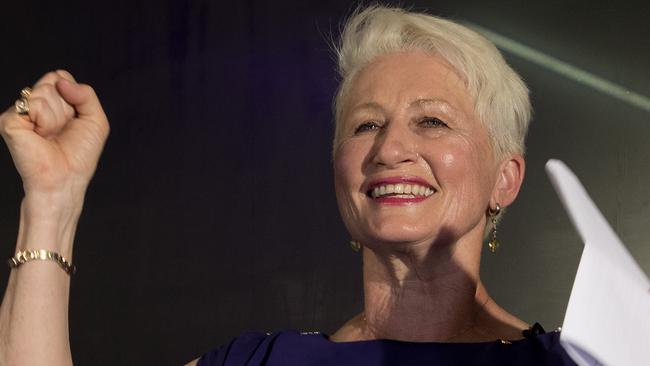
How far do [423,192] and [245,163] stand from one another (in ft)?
4.55

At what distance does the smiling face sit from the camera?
154 centimetres

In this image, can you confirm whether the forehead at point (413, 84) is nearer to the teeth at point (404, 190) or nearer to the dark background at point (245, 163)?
the teeth at point (404, 190)

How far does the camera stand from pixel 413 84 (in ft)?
5.26

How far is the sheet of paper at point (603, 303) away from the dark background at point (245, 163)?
1937 mm

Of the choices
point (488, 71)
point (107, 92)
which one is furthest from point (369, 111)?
point (107, 92)

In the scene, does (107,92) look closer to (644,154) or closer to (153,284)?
(153,284)

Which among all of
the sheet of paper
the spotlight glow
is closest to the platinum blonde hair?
the sheet of paper

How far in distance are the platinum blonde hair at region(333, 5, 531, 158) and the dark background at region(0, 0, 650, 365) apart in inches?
39.0

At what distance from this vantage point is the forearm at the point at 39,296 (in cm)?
136

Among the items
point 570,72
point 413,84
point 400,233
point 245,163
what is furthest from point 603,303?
point 245,163

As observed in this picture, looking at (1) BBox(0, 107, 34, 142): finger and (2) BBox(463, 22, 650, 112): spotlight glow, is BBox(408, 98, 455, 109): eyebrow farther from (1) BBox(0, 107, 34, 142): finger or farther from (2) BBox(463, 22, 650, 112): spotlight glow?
(2) BBox(463, 22, 650, 112): spotlight glow

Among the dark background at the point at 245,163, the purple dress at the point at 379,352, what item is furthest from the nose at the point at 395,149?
the dark background at the point at 245,163

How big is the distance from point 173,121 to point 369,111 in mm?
1374

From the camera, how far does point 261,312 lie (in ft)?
9.12
